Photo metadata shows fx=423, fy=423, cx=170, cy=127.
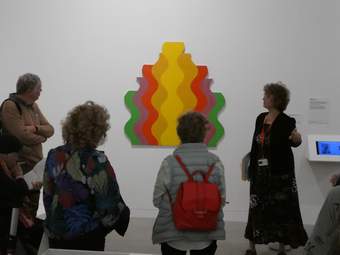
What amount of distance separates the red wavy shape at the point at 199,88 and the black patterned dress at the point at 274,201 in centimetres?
138

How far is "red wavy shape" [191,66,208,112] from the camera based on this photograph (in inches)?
190

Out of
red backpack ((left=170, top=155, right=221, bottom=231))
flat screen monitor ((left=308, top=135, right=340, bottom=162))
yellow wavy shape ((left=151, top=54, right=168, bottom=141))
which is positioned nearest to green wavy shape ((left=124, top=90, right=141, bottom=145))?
yellow wavy shape ((left=151, top=54, right=168, bottom=141))

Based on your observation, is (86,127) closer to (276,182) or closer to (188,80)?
(276,182)

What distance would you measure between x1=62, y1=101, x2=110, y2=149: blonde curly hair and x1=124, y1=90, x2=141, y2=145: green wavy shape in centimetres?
266

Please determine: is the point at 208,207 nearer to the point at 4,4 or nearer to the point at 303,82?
the point at 303,82

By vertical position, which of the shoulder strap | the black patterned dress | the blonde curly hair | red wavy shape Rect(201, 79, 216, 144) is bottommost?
the black patterned dress

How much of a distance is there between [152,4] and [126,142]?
163 centimetres

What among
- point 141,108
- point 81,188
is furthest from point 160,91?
point 81,188

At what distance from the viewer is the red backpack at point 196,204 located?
2371mm

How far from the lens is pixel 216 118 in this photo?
15.8 ft

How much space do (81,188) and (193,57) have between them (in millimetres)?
2998

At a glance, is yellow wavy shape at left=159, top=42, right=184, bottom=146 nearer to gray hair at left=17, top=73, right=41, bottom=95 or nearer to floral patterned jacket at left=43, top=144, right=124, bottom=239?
gray hair at left=17, top=73, right=41, bottom=95

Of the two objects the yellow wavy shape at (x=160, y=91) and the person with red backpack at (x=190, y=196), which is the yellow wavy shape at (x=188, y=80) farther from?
the person with red backpack at (x=190, y=196)

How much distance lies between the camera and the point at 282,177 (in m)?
3.48
